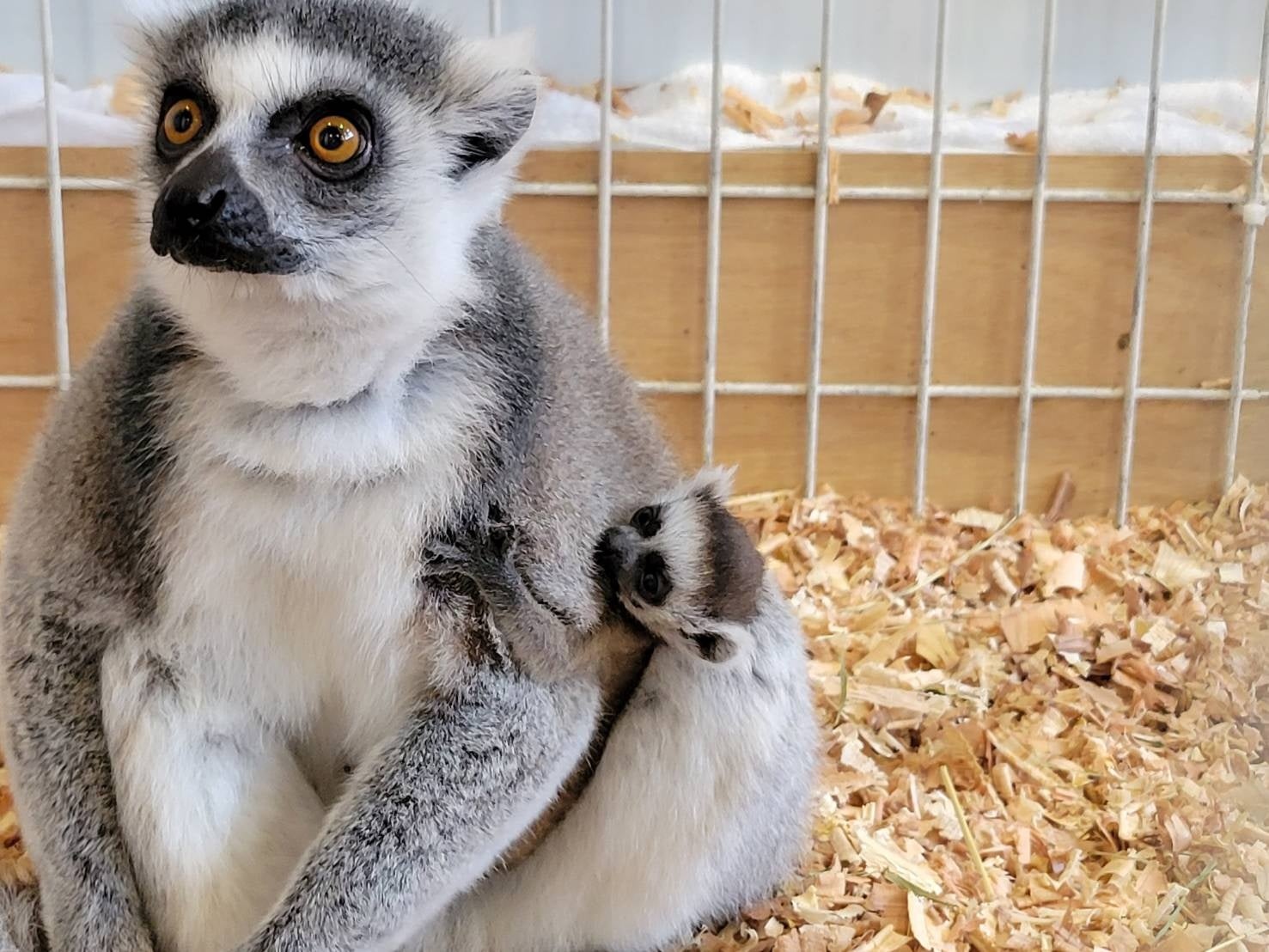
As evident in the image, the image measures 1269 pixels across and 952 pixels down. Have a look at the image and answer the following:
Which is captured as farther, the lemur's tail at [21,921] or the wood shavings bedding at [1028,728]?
the wood shavings bedding at [1028,728]

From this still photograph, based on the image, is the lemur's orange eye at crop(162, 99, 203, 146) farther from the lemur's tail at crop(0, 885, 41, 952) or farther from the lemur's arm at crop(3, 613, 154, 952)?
the lemur's tail at crop(0, 885, 41, 952)

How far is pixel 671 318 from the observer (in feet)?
11.0

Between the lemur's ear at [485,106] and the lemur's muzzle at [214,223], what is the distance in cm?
36

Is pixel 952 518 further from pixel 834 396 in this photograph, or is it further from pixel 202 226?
pixel 202 226

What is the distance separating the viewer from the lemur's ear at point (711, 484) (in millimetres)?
1957

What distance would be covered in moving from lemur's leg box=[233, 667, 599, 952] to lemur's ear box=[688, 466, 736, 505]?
0.41 metres

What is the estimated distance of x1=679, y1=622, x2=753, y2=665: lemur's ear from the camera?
1.80 m

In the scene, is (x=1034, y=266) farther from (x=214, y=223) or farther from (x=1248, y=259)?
(x=214, y=223)

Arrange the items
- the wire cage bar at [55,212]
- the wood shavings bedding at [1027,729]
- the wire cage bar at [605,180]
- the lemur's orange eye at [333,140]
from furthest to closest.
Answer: the wire cage bar at [605,180] < the wire cage bar at [55,212] < the wood shavings bedding at [1027,729] < the lemur's orange eye at [333,140]

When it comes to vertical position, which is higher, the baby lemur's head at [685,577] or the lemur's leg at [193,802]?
the baby lemur's head at [685,577]

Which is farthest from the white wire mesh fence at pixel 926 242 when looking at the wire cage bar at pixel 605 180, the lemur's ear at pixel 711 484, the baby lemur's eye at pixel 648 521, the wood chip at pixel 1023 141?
the baby lemur's eye at pixel 648 521

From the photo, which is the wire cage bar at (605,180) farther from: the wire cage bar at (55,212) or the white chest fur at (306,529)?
the white chest fur at (306,529)

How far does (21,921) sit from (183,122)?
3.75 ft

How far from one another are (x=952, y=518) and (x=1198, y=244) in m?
0.95
